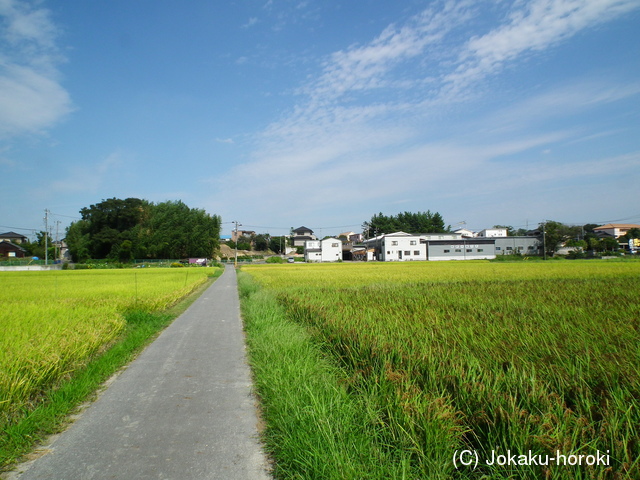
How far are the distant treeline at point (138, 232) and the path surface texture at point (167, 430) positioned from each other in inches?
2621

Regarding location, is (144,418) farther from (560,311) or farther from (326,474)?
(560,311)

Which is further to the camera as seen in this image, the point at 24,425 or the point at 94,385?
the point at 94,385

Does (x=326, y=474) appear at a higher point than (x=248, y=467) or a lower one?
higher

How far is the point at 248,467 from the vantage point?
9.41ft

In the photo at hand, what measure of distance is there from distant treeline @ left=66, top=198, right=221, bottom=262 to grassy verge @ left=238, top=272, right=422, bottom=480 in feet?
224

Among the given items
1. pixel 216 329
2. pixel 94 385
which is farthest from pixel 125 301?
pixel 94 385

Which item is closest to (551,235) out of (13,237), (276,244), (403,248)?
(403,248)

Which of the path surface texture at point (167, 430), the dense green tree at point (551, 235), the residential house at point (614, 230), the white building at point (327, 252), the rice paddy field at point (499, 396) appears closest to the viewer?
the rice paddy field at point (499, 396)

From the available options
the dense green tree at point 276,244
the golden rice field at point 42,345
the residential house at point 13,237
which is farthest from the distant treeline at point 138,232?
the golden rice field at point 42,345

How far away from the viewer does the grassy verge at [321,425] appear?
8.07 feet

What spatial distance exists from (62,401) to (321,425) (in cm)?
323

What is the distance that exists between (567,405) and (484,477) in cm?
118

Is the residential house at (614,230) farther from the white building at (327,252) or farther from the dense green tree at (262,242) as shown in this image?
the dense green tree at (262,242)

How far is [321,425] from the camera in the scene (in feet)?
9.52
